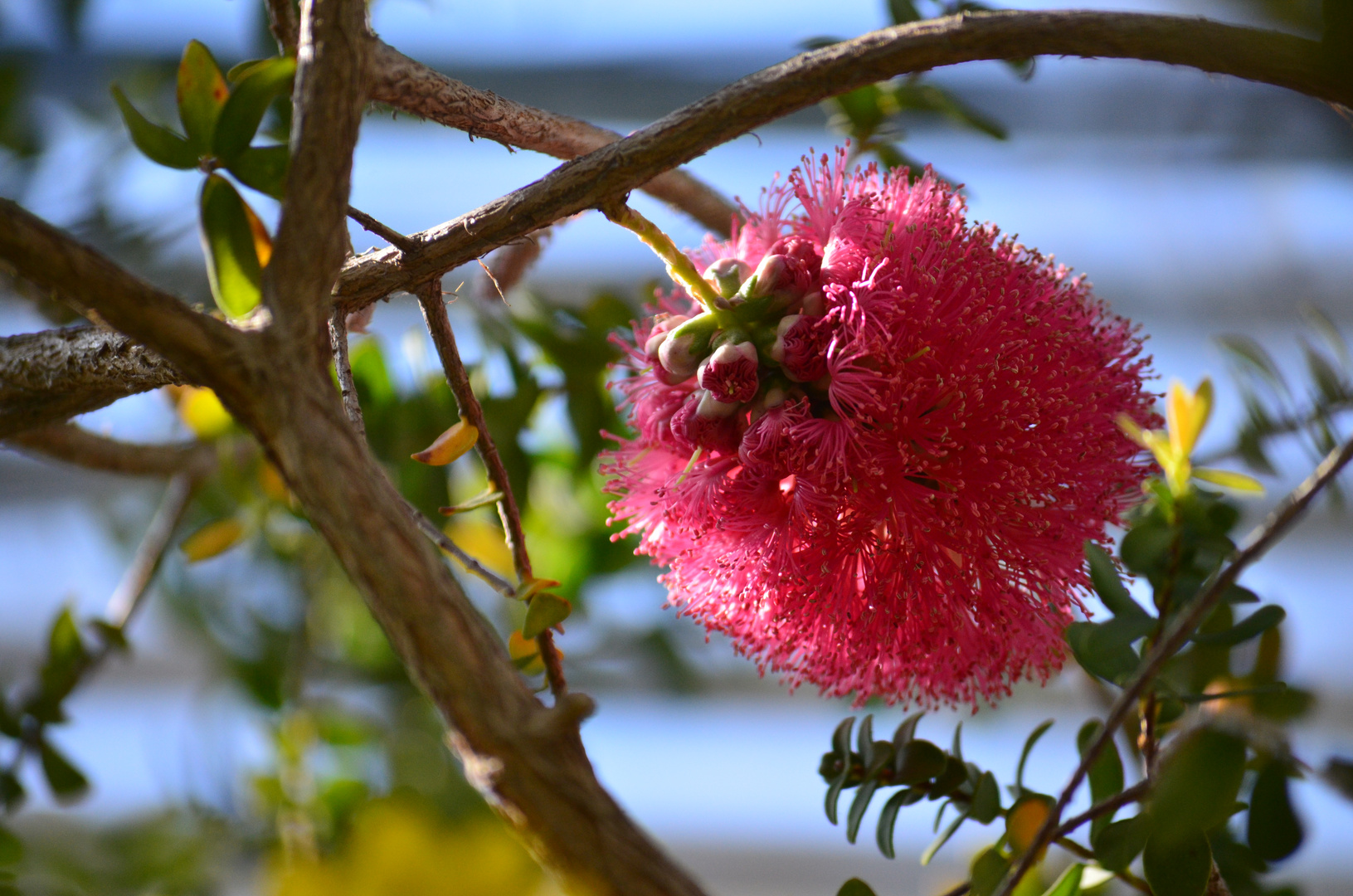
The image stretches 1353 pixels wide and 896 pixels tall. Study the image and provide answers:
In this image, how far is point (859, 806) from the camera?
14.5 inches

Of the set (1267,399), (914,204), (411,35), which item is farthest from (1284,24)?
(411,35)

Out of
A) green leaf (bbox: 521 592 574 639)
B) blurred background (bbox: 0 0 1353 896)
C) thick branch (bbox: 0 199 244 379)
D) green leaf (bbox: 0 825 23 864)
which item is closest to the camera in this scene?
thick branch (bbox: 0 199 244 379)

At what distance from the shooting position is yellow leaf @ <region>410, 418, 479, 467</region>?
1.12 ft

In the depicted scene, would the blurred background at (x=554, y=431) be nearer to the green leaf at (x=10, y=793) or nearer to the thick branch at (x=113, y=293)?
the green leaf at (x=10, y=793)

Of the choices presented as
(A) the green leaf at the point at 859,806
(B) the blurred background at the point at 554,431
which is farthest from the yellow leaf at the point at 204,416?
(A) the green leaf at the point at 859,806

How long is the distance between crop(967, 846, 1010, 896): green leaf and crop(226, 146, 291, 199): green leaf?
13.2 inches

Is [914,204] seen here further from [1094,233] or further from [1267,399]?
[1094,233]

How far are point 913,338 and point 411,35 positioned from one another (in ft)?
3.99

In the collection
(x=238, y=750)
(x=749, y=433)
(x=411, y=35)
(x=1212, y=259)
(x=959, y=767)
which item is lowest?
(x=959, y=767)

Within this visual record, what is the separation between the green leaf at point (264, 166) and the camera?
0.28 m

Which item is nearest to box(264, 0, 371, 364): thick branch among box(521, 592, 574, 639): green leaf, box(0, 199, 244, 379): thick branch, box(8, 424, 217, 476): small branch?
box(0, 199, 244, 379): thick branch

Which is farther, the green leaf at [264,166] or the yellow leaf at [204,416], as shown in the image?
the yellow leaf at [204,416]

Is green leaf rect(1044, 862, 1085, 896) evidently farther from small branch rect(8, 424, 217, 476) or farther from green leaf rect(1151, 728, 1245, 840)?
small branch rect(8, 424, 217, 476)

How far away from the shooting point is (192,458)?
2.11 ft
